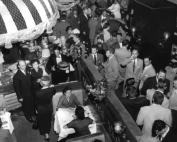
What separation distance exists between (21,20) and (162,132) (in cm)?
282

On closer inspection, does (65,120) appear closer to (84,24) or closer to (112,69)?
(112,69)

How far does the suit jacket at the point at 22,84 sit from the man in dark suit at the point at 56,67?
3.18 feet

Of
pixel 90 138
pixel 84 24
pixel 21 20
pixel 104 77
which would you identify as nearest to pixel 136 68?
pixel 104 77

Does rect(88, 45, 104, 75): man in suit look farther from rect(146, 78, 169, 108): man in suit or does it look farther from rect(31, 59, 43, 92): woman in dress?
rect(146, 78, 169, 108): man in suit

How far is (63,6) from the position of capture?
12.0 metres

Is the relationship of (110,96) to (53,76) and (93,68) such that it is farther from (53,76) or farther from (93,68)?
(53,76)

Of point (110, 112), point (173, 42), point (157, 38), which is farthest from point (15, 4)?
point (173, 42)

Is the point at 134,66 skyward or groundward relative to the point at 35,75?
skyward

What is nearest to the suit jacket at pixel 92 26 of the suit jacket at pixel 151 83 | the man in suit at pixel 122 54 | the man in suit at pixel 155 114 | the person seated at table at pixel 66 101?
the man in suit at pixel 122 54

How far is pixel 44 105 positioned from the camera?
5875 millimetres

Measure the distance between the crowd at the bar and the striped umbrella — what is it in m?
2.54

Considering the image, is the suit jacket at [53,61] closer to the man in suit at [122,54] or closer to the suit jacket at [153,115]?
the man in suit at [122,54]

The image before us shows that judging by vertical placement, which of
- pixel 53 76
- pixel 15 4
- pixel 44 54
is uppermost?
pixel 15 4

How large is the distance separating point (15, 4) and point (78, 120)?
305cm
